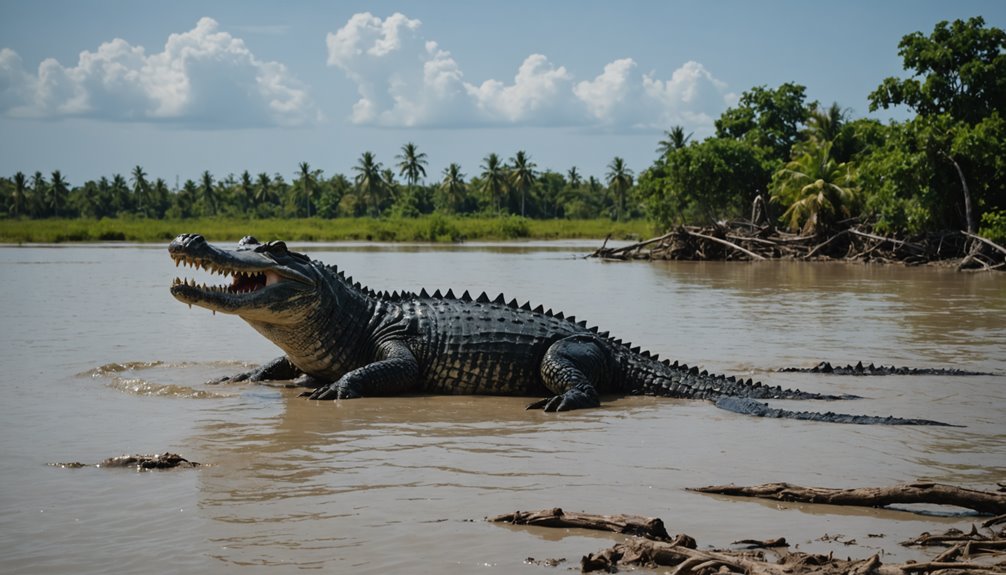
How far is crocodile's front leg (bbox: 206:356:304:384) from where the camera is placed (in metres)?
9.63

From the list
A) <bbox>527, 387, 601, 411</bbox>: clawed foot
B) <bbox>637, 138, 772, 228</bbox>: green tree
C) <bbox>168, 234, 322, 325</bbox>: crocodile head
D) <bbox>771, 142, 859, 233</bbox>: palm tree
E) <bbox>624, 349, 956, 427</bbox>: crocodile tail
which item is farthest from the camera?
<bbox>637, 138, 772, 228</bbox>: green tree

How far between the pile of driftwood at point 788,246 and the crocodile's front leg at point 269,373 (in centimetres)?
2668

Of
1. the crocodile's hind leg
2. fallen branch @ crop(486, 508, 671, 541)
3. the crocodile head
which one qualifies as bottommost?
fallen branch @ crop(486, 508, 671, 541)

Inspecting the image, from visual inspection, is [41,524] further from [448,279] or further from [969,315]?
[448,279]

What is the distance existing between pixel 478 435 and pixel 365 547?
2602mm

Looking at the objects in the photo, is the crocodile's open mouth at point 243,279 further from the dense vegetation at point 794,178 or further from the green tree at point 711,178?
the green tree at point 711,178

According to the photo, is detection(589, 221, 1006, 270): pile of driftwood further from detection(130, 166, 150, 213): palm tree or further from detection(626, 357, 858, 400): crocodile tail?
detection(130, 166, 150, 213): palm tree

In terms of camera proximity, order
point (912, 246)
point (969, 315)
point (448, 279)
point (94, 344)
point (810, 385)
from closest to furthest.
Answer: point (810, 385) < point (94, 344) < point (969, 315) < point (448, 279) < point (912, 246)

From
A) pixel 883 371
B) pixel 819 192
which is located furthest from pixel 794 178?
pixel 883 371

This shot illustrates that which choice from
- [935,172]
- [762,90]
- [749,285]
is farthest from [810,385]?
[762,90]

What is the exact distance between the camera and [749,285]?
81.4 feet

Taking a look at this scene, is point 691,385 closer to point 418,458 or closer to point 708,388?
point 708,388

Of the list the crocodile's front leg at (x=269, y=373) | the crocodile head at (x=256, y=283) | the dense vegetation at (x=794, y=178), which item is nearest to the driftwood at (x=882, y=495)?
the crocodile head at (x=256, y=283)

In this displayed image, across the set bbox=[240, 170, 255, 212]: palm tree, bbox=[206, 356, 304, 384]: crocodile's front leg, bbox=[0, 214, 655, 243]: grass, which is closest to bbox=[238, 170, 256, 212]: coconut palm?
bbox=[240, 170, 255, 212]: palm tree
